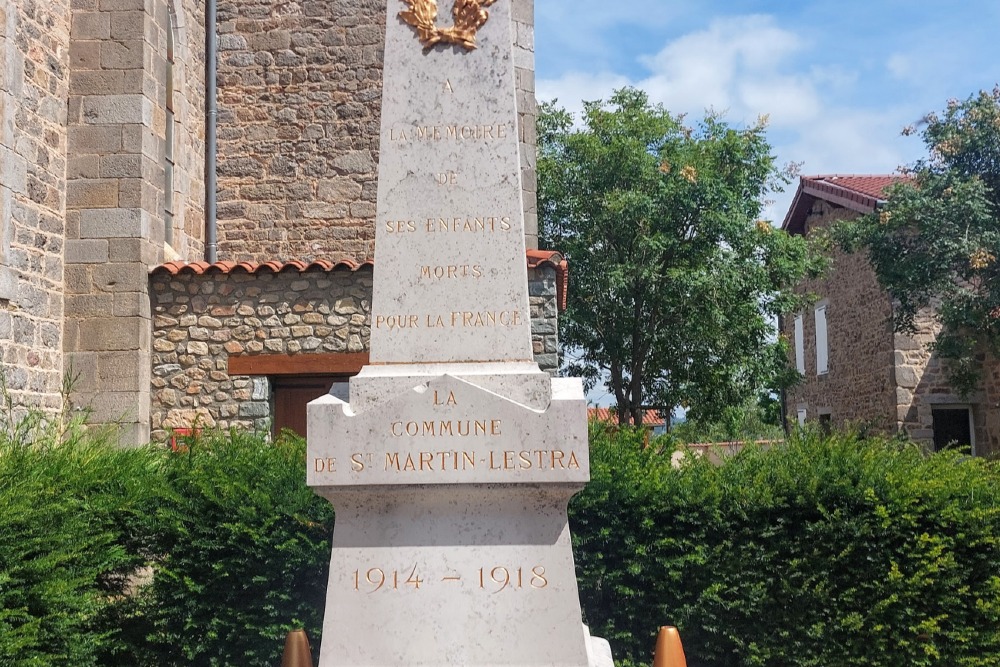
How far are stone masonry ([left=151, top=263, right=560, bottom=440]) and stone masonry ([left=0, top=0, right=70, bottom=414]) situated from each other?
97 cm

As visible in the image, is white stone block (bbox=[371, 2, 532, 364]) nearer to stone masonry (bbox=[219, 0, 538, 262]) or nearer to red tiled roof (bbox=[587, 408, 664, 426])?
red tiled roof (bbox=[587, 408, 664, 426])

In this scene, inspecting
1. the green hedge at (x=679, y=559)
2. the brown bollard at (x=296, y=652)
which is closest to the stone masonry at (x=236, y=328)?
the green hedge at (x=679, y=559)

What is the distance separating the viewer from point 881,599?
5.92 m

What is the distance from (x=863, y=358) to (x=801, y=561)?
1437 centimetres

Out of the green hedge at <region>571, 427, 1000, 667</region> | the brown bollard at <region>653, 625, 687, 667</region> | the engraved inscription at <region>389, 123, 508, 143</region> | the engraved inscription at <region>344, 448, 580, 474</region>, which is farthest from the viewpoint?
the green hedge at <region>571, 427, 1000, 667</region>

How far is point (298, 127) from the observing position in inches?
472

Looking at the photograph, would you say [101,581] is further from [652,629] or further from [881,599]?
[881,599]

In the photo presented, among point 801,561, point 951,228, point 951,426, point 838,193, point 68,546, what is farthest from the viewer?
point 838,193

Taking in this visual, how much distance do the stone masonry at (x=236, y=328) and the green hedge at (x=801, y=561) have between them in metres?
3.84

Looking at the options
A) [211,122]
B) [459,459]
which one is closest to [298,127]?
[211,122]

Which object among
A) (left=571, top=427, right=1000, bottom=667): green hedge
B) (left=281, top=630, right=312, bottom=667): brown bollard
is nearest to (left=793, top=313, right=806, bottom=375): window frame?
(left=571, top=427, right=1000, bottom=667): green hedge

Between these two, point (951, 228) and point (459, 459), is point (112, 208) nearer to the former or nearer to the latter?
point (459, 459)

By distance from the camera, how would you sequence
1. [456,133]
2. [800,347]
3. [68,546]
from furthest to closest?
[800,347]
[68,546]
[456,133]

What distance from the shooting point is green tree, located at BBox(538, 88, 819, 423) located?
1791 cm
